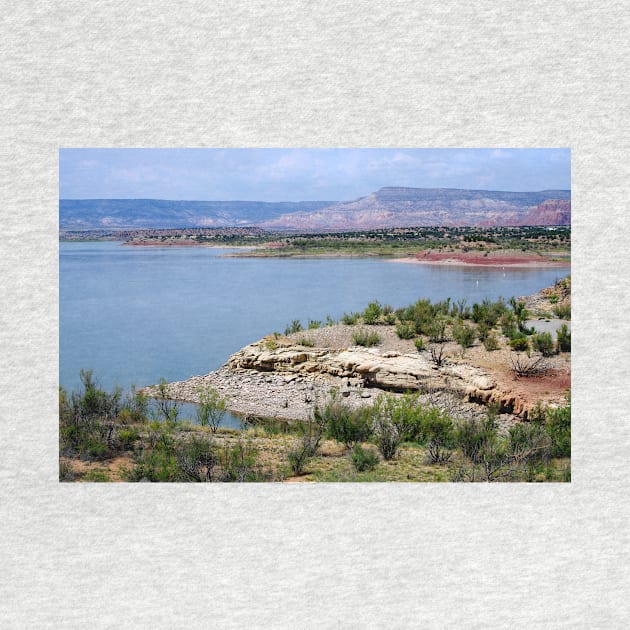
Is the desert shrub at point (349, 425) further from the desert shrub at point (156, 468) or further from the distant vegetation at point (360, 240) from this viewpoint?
the distant vegetation at point (360, 240)

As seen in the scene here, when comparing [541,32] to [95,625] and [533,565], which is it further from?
[95,625]

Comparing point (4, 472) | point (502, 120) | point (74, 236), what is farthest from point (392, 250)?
point (4, 472)

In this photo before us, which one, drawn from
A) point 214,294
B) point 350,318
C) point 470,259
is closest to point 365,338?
point 350,318

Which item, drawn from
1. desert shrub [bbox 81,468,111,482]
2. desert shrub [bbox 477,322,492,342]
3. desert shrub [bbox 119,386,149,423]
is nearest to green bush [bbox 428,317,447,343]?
desert shrub [bbox 477,322,492,342]

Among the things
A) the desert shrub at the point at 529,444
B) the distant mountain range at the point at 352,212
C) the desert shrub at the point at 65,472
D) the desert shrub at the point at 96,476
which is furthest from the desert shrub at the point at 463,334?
the desert shrub at the point at 65,472

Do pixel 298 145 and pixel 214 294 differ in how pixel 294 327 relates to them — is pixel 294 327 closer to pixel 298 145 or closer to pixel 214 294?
pixel 214 294

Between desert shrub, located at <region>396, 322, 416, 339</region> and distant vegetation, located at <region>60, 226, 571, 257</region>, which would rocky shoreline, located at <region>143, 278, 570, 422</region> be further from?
distant vegetation, located at <region>60, 226, 571, 257</region>
